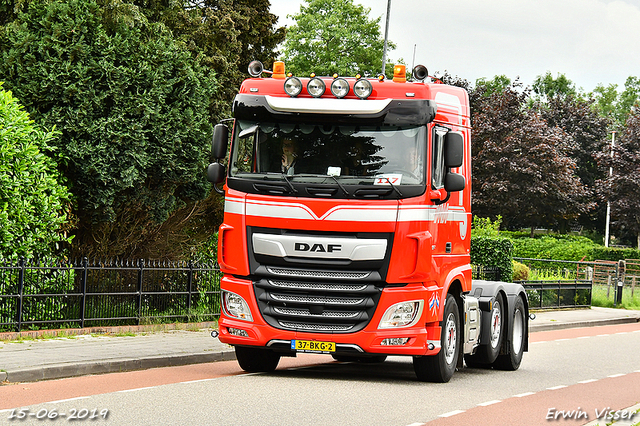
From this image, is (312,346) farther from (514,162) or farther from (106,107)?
(514,162)

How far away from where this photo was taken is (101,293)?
15.4m

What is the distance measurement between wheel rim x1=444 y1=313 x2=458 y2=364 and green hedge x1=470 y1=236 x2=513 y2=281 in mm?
15100

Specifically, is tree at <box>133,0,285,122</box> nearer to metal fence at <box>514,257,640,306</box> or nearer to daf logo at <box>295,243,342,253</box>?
metal fence at <box>514,257,640,306</box>

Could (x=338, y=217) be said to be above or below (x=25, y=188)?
below

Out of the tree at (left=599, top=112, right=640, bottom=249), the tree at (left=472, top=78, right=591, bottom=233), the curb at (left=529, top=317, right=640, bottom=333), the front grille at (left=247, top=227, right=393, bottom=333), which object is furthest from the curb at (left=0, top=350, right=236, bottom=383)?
the tree at (left=599, top=112, right=640, bottom=249)

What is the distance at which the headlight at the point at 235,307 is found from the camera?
36.2 feet

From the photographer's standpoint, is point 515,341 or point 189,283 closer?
point 515,341

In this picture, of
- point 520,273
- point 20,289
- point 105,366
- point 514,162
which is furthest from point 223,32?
point 514,162

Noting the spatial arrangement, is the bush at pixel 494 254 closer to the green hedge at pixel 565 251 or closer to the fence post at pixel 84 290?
the fence post at pixel 84 290

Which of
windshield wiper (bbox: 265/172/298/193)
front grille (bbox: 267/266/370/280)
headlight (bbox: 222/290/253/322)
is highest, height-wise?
windshield wiper (bbox: 265/172/298/193)

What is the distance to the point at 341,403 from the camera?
9.52m

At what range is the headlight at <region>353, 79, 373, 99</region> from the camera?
36.1 ft

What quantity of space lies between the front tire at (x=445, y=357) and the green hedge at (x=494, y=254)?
15049mm

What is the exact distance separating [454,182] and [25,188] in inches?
281
